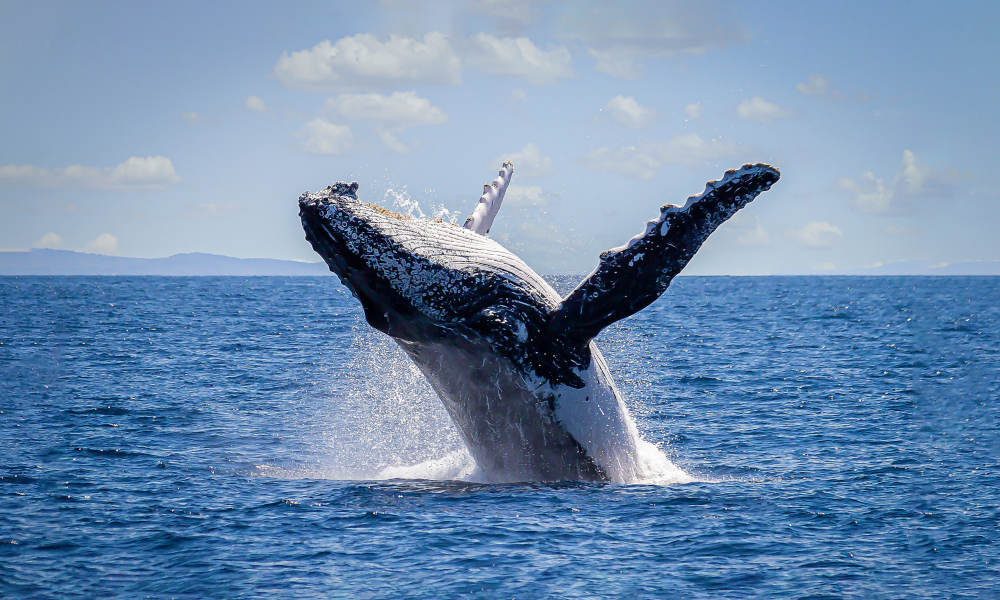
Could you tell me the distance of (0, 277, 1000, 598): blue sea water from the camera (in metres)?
7.60

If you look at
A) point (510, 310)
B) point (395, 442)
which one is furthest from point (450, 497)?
point (395, 442)

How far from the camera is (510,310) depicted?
8.73 m

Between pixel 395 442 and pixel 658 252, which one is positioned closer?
pixel 658 252

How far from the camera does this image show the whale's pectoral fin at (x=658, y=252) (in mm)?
7883

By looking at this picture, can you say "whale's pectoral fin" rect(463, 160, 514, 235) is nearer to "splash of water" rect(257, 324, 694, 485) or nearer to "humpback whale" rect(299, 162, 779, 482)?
"humpback whale" rect(299, 162, 779, 482)

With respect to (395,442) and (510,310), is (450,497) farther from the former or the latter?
(395,442)

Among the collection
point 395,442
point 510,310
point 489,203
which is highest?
point 489,203

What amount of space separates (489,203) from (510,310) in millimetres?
2573

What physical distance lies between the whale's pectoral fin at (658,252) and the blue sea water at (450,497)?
2.06m

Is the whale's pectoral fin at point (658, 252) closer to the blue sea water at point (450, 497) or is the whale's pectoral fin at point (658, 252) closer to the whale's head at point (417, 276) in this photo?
the whale's head at point (417, 276)

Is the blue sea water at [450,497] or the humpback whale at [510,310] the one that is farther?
the humpback whale at [510,310]

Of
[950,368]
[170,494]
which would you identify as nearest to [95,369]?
[170,494]

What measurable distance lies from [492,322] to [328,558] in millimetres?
2490

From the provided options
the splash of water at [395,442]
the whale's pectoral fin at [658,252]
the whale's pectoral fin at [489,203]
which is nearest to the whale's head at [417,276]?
the whale's pectoral fin at [658,252]
